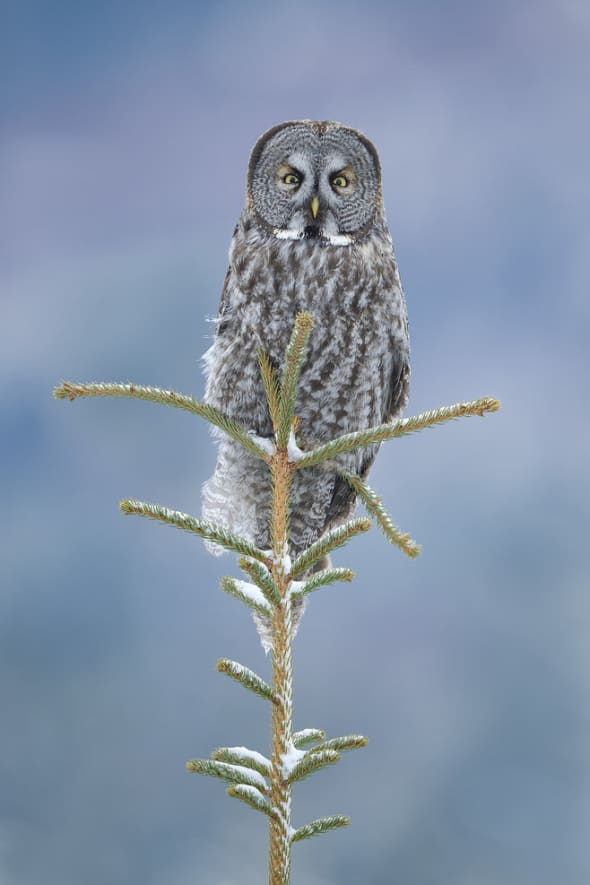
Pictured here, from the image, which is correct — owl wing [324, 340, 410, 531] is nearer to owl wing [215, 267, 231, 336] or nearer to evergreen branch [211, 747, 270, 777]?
owl wing [215, 267, 231, 336]

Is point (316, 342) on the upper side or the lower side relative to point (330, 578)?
upper

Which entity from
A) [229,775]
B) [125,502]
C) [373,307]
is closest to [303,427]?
[373,307]

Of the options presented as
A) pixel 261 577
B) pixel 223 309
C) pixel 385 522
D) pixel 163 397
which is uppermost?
pixel 223 309

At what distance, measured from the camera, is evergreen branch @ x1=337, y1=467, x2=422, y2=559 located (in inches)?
110

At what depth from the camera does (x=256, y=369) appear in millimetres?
4469

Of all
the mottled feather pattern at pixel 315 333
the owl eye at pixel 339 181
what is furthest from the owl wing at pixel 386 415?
the owl eye at pixel 339 181

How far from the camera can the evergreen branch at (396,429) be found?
2.63 metres

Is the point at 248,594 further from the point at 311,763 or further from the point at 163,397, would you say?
the point at 163,397

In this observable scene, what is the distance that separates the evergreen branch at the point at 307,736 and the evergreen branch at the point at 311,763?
0.68 ft

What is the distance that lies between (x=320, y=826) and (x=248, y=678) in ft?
1.33

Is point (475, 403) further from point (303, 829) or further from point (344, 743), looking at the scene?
point (303, 829)

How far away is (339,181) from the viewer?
4434 millimetres

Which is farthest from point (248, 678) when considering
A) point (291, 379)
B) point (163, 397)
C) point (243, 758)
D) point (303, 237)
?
point (303, 237)

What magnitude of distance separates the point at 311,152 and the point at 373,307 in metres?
0.82
